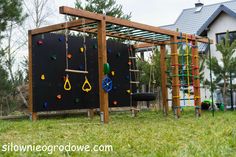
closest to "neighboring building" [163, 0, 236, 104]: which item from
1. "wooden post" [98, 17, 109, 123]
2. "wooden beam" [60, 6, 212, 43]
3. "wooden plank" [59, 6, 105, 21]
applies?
"wooden beam" [60, 6, 212, 43]

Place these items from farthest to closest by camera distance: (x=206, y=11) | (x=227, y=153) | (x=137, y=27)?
(x=206, y=11) → (x=137, y=27) → (x=227, y=153)

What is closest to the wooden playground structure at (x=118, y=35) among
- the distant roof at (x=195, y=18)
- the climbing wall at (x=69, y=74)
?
the climbing wall at (x=69, y=74)

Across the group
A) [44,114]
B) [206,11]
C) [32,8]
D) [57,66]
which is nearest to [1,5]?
[57,66]

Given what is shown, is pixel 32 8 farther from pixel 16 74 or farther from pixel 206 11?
pixel 206 11

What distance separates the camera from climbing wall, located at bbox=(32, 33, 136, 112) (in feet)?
38.4

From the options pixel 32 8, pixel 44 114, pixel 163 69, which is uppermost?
pixel 32 8

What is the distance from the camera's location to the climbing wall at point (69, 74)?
11719 millimetres

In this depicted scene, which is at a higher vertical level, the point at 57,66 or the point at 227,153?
the point at 57,66

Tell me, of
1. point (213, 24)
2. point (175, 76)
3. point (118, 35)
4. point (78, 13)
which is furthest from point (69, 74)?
point (213, 24)

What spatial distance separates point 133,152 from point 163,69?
906cm

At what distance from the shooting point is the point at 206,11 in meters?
24.5

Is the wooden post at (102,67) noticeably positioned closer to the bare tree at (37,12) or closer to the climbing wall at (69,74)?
the climbing wall at (69,74)

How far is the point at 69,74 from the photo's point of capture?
41.4 ft

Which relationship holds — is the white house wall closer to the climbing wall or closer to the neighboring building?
the neighboring building
